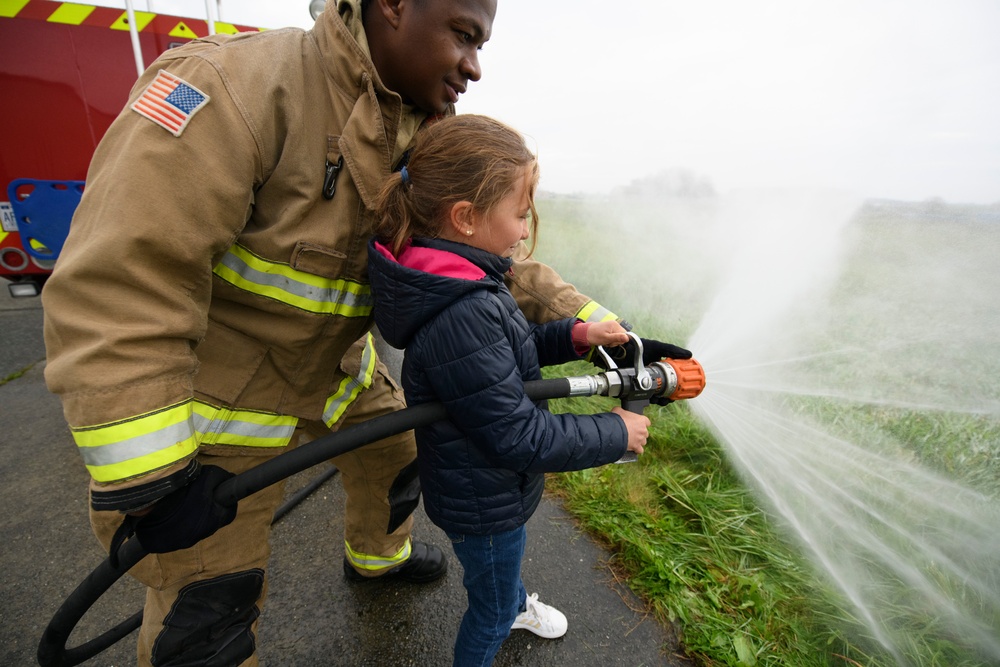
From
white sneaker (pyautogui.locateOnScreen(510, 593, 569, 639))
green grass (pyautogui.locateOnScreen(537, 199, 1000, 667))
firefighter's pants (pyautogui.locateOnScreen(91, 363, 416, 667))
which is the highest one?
green grass (pyautogui.locateOnScreen(537, 199, 1000, 667))

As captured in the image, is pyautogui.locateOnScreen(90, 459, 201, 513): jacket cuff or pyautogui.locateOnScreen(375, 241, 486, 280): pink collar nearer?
pyautogui.locateOnScreen(90, 459, 201, 513): jacket cuff

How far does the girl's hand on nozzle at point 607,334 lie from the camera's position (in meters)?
1.60

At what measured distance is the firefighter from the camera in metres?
1.03

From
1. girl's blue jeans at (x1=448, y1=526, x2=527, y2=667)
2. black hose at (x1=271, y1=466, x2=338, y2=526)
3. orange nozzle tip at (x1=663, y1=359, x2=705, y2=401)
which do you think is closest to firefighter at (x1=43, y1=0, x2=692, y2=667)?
girl's blue jeans at (x1=448, y1=526, x2=527, y2=667)

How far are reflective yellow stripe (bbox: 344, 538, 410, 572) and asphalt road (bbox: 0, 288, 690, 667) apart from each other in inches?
6.0

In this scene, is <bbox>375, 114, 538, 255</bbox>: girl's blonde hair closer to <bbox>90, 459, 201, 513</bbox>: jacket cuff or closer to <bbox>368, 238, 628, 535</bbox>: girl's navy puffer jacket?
<bbox>368, 238, 628, 535</bbox>: girl's navy puffer jacket

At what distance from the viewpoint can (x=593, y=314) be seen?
5.89ft

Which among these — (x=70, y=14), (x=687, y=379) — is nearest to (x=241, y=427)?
(x=687, y=379)

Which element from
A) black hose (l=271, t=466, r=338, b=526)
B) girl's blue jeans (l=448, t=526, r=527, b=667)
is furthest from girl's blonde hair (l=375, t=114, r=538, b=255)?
black hose (l=271, t=466, r=338, b=526)

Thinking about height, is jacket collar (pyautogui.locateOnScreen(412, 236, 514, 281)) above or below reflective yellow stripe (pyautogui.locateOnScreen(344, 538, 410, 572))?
above

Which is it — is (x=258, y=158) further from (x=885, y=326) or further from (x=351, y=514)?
(x=885, y=326)

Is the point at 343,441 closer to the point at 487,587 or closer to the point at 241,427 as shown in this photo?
the point at 241,427

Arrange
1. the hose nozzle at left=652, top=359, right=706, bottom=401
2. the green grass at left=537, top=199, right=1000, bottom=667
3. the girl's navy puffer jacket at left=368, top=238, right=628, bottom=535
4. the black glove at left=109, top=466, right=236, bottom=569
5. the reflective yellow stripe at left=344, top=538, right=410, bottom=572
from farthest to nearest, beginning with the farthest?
the reflective yellow stripe at left=344, top=538, right=410, bottom=572, the green grass at left=537, top=199, right=1000, bottom=667, the hose nozzle at left=652, top=359, right=706, bottom=401, the girl's navy puffer jacket at left=368, top=238, right=628, bottom=535, the black glove at left=109, top=466, right=236, bottom=569

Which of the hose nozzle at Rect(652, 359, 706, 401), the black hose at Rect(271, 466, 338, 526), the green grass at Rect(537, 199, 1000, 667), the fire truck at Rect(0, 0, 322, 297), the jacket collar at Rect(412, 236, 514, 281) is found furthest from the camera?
the fire truck at Rect(0, 0, 322, 297)
